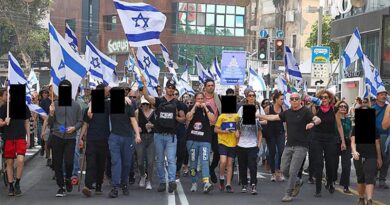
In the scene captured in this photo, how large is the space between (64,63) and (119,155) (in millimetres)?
1854

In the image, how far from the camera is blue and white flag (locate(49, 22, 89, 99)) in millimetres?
15148

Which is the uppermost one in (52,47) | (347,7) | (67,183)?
(347,7)

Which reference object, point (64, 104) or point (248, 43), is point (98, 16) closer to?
point (248, 43)

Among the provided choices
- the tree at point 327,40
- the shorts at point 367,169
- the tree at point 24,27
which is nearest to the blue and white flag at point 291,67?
the shorts at point 367,169

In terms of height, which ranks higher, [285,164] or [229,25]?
[229,25]

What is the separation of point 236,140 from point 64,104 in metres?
3.11

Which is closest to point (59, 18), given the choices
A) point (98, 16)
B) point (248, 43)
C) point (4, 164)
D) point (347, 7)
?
point (98, 16)

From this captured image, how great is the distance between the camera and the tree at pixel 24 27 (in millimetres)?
69562

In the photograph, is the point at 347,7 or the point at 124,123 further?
the point at 347,7

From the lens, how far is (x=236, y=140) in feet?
51.6

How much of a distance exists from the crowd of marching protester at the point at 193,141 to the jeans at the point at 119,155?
0.6 inches

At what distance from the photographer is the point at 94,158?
14.9 meters

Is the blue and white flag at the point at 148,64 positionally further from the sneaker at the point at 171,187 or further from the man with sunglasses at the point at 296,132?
the man with sunglasses at the point at 296,132

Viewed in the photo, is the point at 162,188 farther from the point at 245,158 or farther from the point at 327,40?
the point at 327,40
